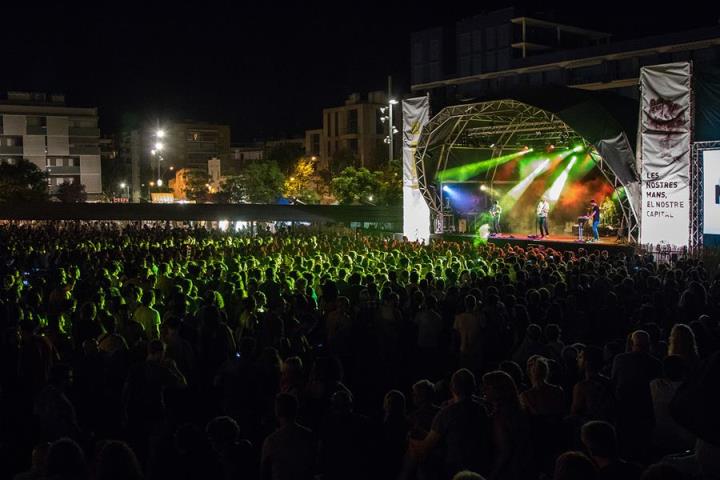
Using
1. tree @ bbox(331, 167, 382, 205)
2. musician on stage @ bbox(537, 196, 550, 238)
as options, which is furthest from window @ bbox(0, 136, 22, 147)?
musician on stage @ bbox(537, 196, 550, 238)

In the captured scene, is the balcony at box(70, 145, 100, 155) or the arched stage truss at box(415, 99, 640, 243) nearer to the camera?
the arched stage truss at box(415, 99, 640, 243)

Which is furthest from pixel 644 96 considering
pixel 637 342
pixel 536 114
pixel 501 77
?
pixel 501 77

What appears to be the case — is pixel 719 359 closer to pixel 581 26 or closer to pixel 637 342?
pixel 637 342

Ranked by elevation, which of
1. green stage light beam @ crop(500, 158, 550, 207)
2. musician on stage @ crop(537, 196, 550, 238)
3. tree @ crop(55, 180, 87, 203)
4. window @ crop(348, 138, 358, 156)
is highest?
window @ crop(348, 138, 358, 156)

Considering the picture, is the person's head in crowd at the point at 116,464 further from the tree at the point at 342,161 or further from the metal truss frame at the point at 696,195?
the tree at the point at 342,161

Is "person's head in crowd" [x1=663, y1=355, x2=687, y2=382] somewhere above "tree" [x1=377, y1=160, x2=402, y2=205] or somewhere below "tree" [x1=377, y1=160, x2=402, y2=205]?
below

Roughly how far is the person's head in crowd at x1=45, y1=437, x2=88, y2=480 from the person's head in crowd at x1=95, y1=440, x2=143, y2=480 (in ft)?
0.36

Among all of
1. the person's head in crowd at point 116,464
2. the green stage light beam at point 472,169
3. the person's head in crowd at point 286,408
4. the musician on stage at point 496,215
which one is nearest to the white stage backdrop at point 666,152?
the musician on stage at point 496,215

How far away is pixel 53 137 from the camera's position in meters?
75.2

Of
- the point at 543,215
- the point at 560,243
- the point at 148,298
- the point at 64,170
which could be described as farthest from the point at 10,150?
the point at 148,298

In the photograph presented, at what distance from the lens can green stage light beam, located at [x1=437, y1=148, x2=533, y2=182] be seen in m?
30.3

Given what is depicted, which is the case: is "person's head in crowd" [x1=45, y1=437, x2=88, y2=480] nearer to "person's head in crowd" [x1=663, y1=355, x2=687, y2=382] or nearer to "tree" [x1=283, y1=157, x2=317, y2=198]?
"person's head in crowd" [x1=663, y1=355, x2=687, y2=382]

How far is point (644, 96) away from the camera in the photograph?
68.4 ft

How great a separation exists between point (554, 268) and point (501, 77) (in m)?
45.7
